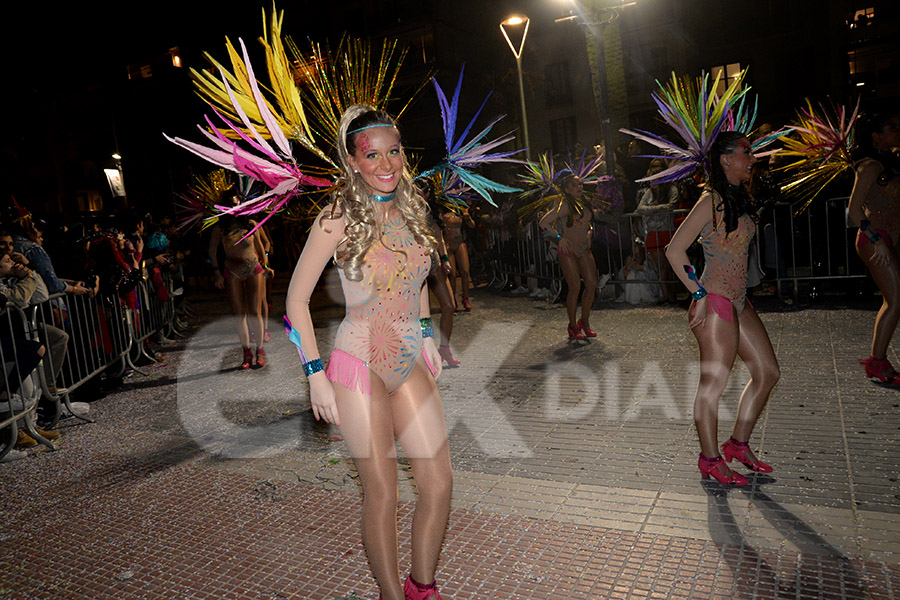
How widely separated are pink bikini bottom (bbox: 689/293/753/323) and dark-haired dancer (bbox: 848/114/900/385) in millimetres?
2412

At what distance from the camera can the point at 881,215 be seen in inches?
222

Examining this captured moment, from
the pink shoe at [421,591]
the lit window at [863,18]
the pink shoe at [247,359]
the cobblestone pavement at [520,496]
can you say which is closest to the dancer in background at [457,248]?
the pink shoe at [247,359]

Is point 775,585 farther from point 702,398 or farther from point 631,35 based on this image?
point 631,35

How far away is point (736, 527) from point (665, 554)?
490 millimetres

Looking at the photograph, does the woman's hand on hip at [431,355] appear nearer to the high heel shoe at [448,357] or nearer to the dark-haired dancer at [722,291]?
the dark-haired dancer at [722,291]

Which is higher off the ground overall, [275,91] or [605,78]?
[605,78]

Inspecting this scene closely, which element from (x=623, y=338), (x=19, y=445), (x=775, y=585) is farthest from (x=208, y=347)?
(x=775, y=585)

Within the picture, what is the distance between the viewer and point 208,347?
419 inches

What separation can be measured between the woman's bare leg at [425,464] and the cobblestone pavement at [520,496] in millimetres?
537

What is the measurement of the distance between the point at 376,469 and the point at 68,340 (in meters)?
6.09

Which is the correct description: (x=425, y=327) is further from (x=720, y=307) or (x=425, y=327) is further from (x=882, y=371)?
(x=882, y=371)

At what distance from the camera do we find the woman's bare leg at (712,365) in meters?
3.94

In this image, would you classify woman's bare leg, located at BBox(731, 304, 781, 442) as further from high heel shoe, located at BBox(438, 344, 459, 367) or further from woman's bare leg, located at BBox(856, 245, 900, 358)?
high heel shoe, located at BBox(438, 344, 459, 367)

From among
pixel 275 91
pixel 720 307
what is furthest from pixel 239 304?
pixel 720 307
